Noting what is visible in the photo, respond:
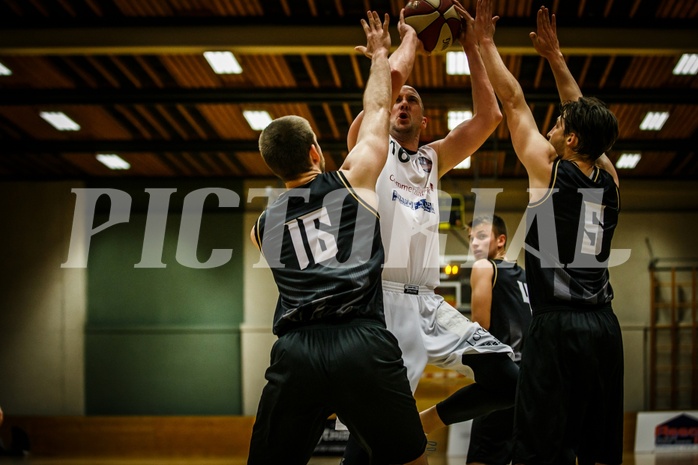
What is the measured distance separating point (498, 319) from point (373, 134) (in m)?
2.66

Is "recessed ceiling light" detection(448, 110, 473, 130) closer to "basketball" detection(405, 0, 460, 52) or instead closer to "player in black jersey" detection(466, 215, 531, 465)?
"player in black jersey" detection(466, 215, 531, 465)

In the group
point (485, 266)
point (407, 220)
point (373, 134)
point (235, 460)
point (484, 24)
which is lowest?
point (235, 460)

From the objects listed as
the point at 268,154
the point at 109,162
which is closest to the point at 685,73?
the point at 268,154

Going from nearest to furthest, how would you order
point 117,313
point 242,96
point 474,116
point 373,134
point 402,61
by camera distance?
1. point 373,134
2. point 402,61
3. point 474,116
4. point 242,96
5. point 117,313

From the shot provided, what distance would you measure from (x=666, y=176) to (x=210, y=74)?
1058 centimetres

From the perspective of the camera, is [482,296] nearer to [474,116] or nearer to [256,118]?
[474,116]

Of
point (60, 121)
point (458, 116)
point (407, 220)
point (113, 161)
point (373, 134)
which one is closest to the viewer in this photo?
point (373, 134)

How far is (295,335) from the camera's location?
10.9ft

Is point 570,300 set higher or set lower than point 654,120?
lower

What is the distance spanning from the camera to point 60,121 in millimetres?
13672

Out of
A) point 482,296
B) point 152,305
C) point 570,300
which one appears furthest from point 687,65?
point 152,305

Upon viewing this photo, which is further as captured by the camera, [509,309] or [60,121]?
[60,121]

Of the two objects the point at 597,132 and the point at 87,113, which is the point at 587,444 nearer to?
A: the point at 597,132

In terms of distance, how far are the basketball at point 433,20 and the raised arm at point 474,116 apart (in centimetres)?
7
